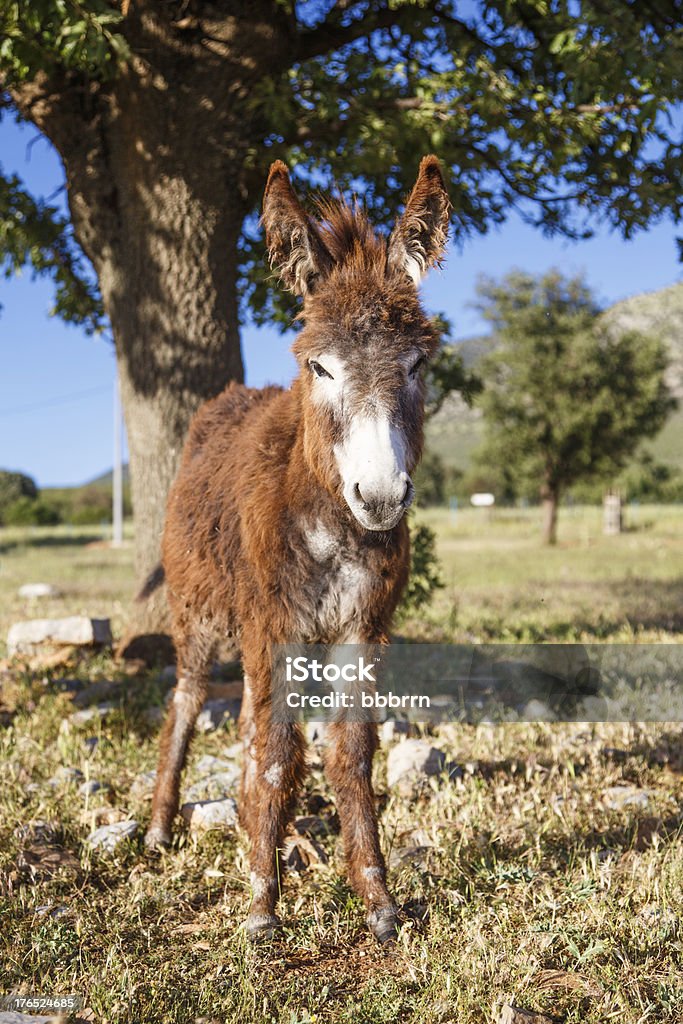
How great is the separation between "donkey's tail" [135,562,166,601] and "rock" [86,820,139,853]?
11.8ft

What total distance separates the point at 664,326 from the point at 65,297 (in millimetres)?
29664

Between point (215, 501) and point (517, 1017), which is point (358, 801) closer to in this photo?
point (517, 1017)

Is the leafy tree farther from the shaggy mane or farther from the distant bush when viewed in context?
the distant bush

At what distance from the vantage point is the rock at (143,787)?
16.0ft

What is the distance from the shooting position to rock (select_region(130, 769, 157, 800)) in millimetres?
4891

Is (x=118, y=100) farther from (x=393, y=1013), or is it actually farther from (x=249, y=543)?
(x=393, y=1013)

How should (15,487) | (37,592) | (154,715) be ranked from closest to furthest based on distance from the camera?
(154,715) < (37,592) < (15,487)

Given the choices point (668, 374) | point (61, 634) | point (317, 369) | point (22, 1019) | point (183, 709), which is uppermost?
point (668, 374)

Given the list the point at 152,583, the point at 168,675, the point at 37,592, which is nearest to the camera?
the point at 168,675

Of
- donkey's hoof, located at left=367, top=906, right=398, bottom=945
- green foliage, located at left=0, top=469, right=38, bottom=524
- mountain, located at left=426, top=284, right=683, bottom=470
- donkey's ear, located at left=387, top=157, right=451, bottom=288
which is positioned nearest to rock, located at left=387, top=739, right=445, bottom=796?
donkey's hoof, located at left=367, top=906, right=398, bottom=945

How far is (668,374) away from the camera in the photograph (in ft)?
115

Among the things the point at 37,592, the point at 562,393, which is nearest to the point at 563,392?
the point at 562,393

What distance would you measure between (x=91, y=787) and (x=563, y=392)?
29.2 m

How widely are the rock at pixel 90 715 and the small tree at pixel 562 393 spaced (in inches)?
1053
